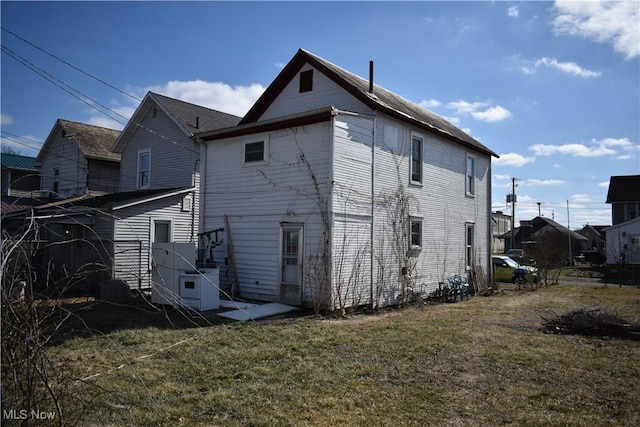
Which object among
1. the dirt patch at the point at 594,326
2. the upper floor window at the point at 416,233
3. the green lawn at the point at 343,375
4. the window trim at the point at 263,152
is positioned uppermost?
the window trim at the point at 263,152

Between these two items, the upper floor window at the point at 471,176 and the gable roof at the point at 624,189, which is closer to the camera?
the upper floor window at the point at 471,176

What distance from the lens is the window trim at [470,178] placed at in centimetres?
1908

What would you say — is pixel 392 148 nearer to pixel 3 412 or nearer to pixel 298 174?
pixel 298 174

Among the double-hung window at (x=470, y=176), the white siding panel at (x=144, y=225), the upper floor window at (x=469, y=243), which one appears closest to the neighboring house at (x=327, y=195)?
the upper floor window at (x=469, y=243)

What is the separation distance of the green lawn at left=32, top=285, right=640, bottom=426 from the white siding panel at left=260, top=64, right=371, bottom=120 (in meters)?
7.20

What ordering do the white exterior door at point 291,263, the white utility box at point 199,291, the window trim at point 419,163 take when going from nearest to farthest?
the white utility box at point 199,291
the white exterior door at point 291,263
the window trim at point 419,163

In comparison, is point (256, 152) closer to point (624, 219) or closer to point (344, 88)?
point (344, 88)

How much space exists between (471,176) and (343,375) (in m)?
14.9

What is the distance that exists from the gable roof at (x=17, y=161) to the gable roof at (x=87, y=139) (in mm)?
6739

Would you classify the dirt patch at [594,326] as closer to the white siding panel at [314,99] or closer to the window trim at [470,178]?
the white siding panel at [314,99]

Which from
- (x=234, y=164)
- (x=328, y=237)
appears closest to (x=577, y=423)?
(x=328, y=237)

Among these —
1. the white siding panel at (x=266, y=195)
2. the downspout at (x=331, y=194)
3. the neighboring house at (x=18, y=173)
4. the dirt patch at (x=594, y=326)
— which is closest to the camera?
the dirt patch at (x=594, y=326)

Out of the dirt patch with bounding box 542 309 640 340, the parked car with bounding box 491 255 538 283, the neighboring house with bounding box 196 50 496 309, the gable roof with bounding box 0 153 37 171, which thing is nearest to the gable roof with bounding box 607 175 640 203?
the parked car with bounding box 491 255 538 283

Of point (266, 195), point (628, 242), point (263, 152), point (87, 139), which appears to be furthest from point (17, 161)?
point (628, 242)
